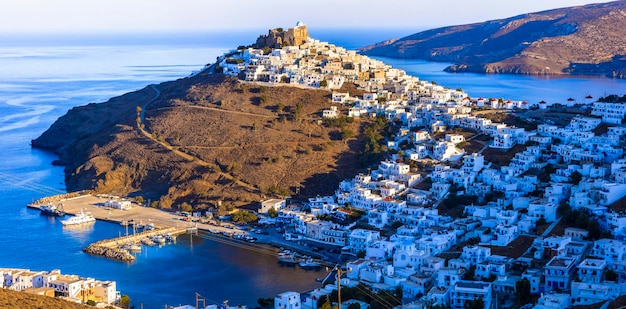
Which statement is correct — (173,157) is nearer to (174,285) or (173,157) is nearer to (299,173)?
(299,173)

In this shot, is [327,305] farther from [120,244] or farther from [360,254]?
[120,244]

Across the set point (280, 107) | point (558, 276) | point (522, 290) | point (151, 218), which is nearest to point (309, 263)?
point (522, 290)

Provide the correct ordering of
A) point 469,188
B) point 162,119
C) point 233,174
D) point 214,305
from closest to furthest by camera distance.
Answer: point 214,305 < point 469,188 < point 233,174 < point 162,119

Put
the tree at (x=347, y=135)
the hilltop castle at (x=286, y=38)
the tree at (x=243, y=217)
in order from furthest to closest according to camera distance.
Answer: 1. the hilltop castle at (x=286, y=38)
2. the tree at (x=347, y=135)
3. the tree at (x=243, y=217)

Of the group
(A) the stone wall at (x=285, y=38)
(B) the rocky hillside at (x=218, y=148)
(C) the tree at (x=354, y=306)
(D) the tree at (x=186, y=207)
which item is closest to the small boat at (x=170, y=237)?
(D) the tree at (x=186, y=207)

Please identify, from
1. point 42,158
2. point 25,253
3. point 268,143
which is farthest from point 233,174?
point 42,158

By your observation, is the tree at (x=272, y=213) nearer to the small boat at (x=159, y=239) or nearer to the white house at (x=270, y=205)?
the white house at (x=270, y=205)

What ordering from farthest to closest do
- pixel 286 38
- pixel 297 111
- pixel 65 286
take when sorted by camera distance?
pixel 286 38, pixel 297 111, pixel 65 286
